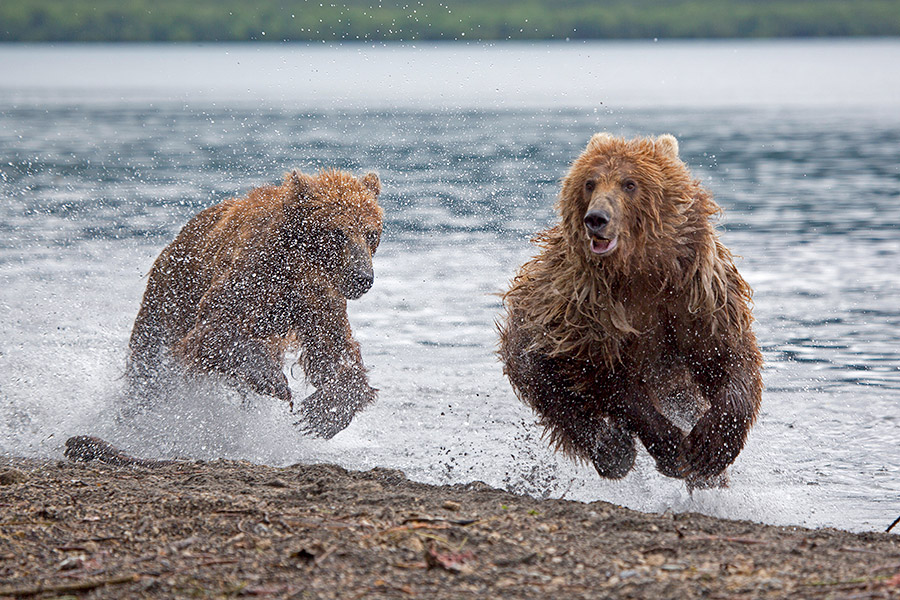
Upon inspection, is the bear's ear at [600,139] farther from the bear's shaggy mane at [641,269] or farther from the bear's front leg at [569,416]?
the bear's front leg at [569,416]

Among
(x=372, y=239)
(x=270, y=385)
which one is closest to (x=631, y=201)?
(x=372, y=239)

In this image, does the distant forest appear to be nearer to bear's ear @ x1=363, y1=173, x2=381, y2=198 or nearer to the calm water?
the calm water

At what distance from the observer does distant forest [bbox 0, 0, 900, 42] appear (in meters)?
124

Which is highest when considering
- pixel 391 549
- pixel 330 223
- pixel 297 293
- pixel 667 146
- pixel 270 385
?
pixel 667 146

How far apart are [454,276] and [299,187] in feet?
17.7

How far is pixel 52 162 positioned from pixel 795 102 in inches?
1531

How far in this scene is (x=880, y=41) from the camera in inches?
5679

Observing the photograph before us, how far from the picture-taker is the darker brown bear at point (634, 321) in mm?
5477

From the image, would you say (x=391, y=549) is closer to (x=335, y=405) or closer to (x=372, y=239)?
(x=335, y=405)

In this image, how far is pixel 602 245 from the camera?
17.4 feet

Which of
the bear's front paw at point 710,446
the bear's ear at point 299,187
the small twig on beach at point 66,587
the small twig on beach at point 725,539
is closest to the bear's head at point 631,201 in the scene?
the bear's front paw at point 710,446

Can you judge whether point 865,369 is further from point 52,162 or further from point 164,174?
point 52,162

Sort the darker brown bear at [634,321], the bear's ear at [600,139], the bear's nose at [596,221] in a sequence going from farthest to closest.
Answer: the bear's ear at [600,139]
the darker brown bear at [634,321]
the bear's nose at [596,221]

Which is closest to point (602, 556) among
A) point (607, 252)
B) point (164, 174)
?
point (607, 252)
